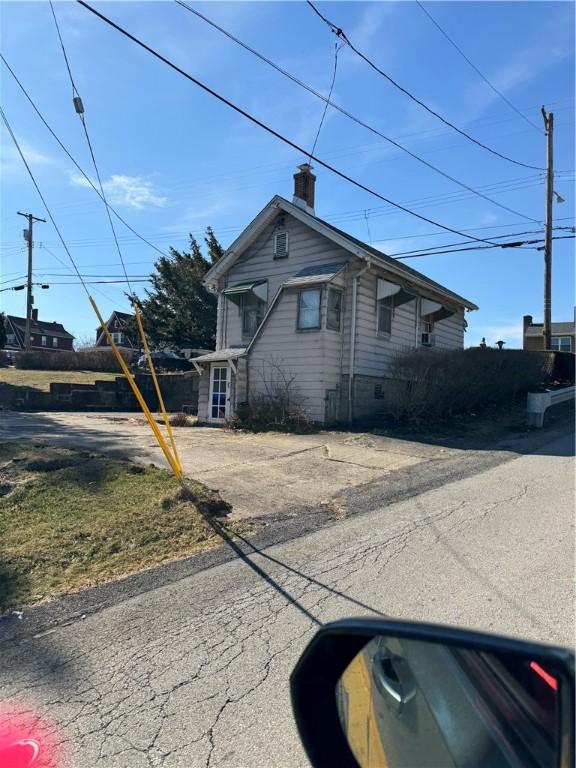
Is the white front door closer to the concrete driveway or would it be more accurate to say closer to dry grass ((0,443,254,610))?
the concrete driveway

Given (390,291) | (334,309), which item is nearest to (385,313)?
(390,291)

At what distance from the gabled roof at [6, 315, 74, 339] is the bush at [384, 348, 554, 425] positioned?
73221 mm

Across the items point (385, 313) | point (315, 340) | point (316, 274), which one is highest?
point (316, 274)

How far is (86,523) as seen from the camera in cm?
560

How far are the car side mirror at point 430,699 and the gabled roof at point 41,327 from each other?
274ft

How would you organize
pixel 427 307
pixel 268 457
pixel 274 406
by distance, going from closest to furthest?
pixel 268 457, pixel 274 406, pixel 427 307

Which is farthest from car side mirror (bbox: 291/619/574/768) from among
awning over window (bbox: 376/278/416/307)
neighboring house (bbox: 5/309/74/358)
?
neighboring house (bbox: 5/309/74/358)

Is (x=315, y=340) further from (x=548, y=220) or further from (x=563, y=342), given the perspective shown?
(x=563, y=342)

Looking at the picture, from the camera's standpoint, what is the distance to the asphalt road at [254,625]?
8.52 ft

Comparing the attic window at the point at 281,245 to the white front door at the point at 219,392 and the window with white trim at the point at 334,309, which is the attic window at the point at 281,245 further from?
the white front door at the point at 219,392

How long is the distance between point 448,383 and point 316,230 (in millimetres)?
6239

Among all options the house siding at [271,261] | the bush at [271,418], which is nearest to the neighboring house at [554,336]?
the house siding at [271,261]

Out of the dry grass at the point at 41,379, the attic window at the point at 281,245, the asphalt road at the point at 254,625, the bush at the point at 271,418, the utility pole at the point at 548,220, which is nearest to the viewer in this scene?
the asphalt road at the point at 254,625

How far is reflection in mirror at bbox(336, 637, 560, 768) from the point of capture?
3.81ft
